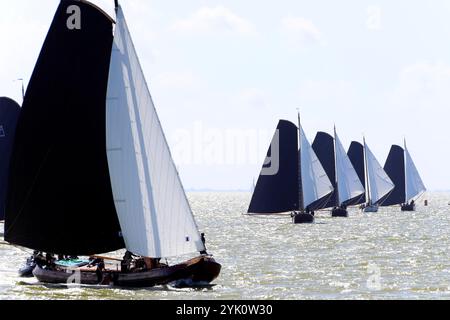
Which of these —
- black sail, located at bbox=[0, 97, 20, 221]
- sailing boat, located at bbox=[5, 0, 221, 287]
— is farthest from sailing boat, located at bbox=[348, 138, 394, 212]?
sailing boat, located at bbox=[5, 0, 221, 287]

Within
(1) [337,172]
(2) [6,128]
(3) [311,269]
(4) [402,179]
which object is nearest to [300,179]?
(1) [337,172]

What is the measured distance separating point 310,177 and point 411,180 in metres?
57.9

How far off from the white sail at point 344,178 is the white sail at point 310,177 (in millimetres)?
20715

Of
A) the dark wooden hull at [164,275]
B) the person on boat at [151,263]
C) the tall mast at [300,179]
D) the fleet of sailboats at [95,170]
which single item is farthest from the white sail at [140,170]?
the tall mast at [300,179]

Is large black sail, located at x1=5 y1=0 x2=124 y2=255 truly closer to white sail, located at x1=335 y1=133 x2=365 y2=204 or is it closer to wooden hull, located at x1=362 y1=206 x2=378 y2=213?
white sail, located at x1=335 y1=133 x2=365 y2=204

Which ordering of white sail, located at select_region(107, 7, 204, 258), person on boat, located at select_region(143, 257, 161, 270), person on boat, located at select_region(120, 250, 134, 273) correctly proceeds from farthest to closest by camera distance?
person on boat, located at select_region(143, 257, 161, 270), person on boat, located at select_region(120, 250, 134, 273), white sail, located at select_region(107, 7, 204, 258)

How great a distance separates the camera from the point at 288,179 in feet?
346

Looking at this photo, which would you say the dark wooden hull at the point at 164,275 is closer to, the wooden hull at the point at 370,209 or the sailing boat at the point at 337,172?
the sailing boat at the point at 337,172

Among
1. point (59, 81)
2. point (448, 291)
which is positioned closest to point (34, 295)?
point (59, 81)

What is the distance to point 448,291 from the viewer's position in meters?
40.3

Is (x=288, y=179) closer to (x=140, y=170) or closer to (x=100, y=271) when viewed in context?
(x=100, y=271)

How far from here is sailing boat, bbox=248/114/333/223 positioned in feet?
344

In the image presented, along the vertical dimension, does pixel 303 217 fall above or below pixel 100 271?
above

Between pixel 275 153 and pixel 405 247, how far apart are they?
128 ft
